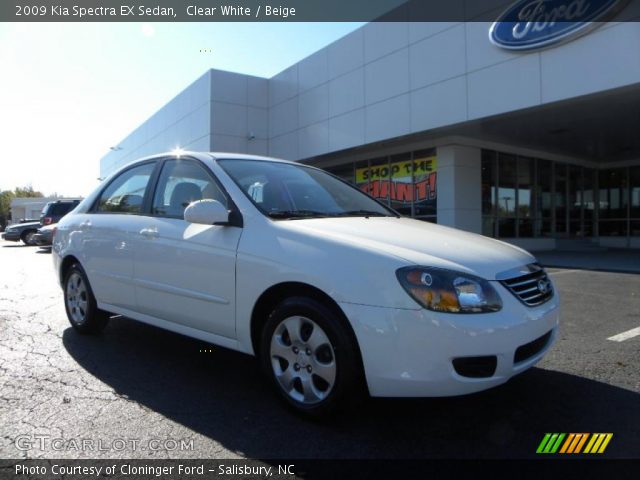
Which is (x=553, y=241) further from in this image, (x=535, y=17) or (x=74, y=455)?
(x=74, y=455)

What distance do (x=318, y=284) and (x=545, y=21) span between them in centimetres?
1114

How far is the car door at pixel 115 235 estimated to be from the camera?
4098 mm

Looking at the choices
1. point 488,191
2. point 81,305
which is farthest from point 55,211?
point 81,305

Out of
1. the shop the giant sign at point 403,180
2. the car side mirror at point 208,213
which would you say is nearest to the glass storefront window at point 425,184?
the shop the giant sign at point 403,180

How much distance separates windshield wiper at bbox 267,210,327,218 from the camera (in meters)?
3.28

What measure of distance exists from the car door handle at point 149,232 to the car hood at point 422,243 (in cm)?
123

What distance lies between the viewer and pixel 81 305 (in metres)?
4.76

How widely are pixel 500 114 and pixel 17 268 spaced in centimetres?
1228

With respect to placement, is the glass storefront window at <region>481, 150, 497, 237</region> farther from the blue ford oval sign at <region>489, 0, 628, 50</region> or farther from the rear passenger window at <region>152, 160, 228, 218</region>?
the rear passenger window at <region>152, 160, 228, 218</region>

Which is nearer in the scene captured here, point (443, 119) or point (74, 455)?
point (74, 455)

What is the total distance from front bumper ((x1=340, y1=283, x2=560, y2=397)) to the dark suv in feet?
60.1

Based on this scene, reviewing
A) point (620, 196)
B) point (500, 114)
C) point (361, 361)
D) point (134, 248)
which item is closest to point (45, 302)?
point (134, 248)

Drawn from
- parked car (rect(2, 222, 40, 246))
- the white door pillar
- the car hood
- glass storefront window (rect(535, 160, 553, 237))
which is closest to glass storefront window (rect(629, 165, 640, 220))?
glass storefront window (rect(535, 160, 553, 237))

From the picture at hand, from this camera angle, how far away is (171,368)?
151 inches
